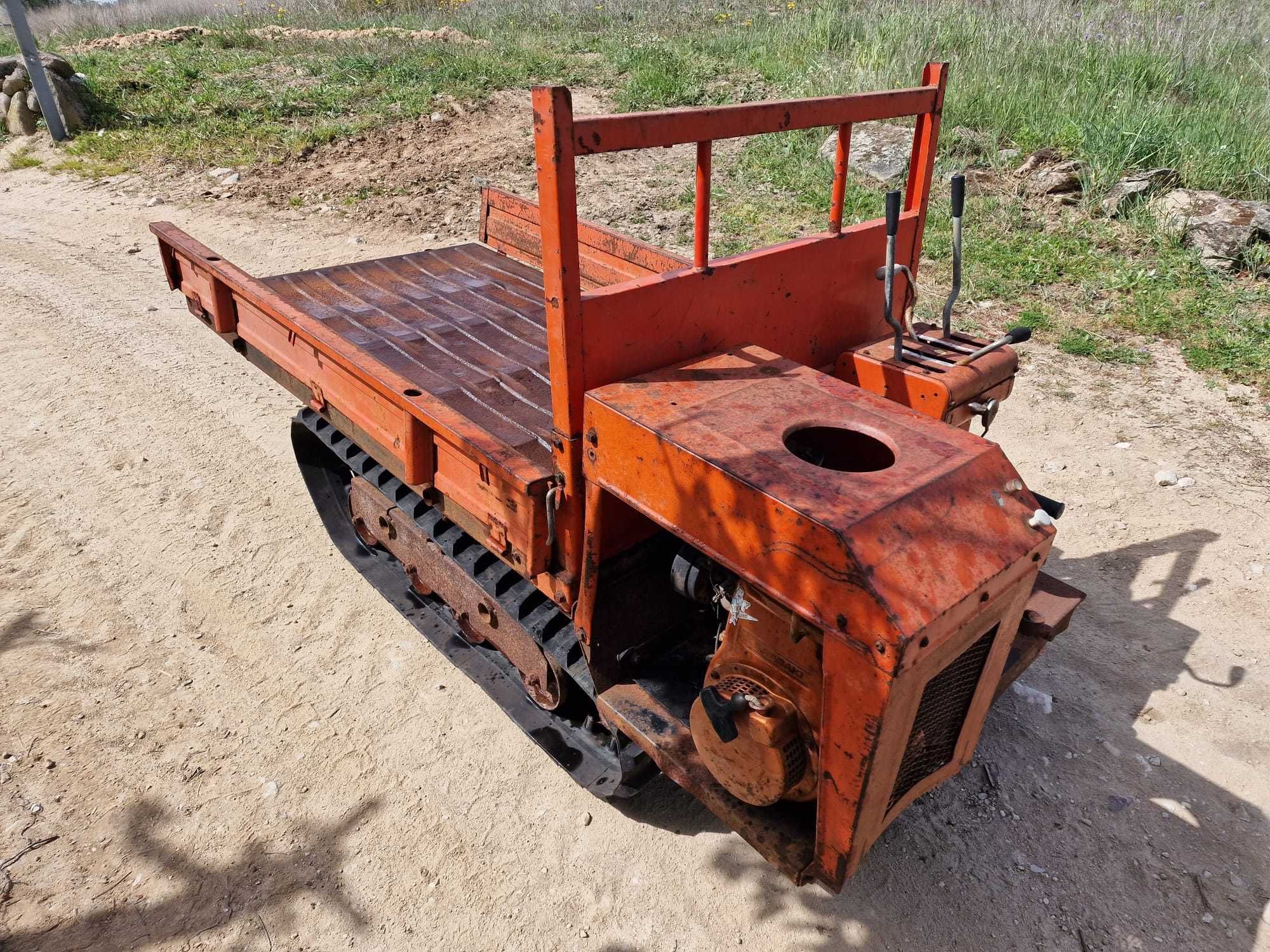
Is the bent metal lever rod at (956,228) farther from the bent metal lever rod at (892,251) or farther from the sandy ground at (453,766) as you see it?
the sandy ground at (453,766)

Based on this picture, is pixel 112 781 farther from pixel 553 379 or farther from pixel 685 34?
pixel 685 34

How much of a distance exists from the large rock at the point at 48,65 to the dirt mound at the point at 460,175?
4.42 metres

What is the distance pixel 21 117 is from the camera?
1139 centimetres

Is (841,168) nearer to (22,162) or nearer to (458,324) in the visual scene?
(458,324)

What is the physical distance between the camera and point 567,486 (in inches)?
93.8

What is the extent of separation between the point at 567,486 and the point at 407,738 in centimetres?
143

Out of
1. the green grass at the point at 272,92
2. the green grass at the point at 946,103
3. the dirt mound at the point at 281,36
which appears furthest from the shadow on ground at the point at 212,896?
the dirt mound at the point at 281,36

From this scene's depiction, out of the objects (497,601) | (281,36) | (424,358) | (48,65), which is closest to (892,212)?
(497,601)

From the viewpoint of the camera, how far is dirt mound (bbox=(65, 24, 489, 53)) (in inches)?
582

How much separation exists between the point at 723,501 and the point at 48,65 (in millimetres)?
13752

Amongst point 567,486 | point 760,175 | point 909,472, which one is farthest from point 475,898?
point 760,175

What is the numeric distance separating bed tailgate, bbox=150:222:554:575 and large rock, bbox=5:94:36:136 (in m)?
9.79

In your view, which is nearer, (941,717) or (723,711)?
(723,711)

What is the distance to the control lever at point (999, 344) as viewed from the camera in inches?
98.0
